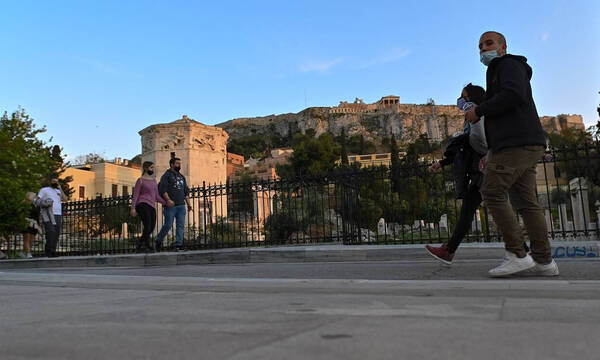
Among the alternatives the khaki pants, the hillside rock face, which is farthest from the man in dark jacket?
the hillside rock face

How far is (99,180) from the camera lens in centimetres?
5547

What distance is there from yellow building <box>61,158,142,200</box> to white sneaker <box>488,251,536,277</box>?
2103 inches

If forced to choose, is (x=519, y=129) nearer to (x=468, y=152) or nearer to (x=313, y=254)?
(x=468, y=152)

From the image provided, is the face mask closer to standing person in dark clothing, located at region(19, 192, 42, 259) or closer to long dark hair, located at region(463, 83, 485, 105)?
long dark hair, located at region(463, 83, 485, 105)

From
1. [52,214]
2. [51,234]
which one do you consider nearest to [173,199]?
[52,214]

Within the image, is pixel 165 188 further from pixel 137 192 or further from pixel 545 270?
pixel 545 270

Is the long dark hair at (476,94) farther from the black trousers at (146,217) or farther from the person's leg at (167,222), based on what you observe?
the black trousers at (146,217)

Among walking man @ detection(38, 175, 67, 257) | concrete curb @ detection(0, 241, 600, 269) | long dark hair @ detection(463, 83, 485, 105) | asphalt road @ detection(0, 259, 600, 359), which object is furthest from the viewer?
walking man @ detection(38, 175, 67, 257)

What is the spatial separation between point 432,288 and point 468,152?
1.86m

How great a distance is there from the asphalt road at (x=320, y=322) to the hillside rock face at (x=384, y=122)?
134556mm

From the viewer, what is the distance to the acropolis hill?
139500 mm

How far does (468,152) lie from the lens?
192 inches

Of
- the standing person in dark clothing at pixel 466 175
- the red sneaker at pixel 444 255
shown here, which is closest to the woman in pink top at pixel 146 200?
the red sneaker at pixel 444 255

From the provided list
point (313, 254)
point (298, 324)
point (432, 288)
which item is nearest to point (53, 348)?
point (298, 324)
